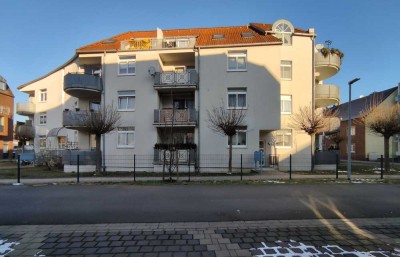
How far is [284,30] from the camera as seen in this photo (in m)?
24.9

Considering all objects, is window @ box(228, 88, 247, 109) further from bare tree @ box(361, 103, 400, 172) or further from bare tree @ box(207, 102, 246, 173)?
bare tree @ box(361, 103, 400, 172)

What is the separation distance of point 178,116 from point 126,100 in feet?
15.3

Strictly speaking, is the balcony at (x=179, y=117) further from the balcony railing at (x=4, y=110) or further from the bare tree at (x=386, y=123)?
the balcony railing at (x=4, y=110)

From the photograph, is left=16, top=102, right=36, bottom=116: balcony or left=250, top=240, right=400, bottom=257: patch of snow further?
left=16, top=102, right=36, bottom=116: balcony

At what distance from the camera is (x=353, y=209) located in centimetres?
802

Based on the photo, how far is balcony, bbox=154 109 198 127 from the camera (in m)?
22.2

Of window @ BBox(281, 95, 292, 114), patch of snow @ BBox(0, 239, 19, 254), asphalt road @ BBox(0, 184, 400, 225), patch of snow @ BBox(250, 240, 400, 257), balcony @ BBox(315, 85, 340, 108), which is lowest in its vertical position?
asphalt road @ BBox(0, 184, 400, 225)

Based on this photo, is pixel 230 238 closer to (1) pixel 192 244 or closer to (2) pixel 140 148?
(1) pixel 192 244

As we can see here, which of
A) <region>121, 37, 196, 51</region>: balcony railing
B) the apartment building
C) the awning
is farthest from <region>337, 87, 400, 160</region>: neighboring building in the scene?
the awning

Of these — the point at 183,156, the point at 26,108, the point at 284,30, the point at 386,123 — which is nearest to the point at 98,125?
the point at 183,156

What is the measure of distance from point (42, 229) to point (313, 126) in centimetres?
2023

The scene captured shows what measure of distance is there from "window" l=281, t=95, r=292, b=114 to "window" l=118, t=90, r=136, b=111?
1235 cm

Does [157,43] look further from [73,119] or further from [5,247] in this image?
[5,247]

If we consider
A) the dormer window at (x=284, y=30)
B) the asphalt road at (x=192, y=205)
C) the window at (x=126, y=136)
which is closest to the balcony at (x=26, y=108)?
the window at (x=126, y=136)
